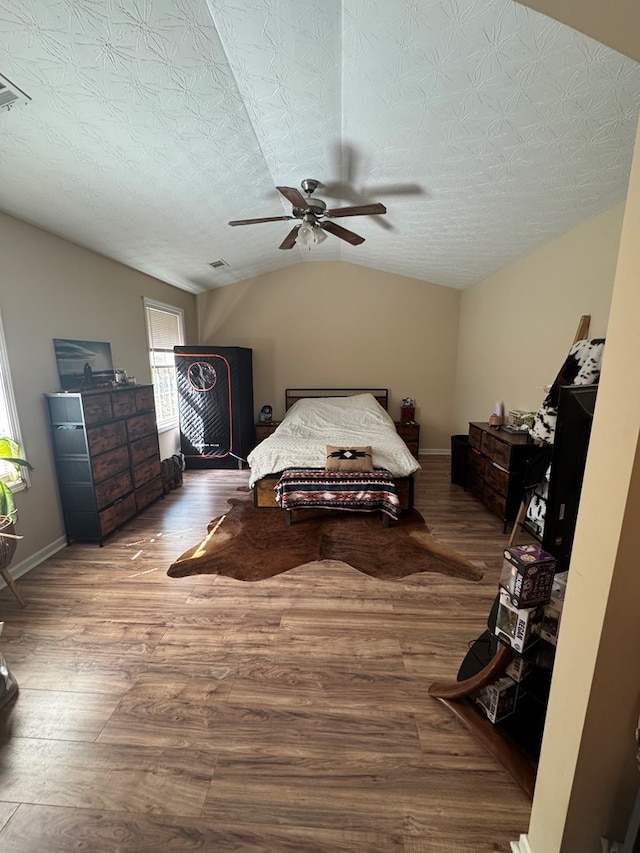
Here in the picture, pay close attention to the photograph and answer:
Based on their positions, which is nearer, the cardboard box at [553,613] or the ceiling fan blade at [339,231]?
the cardboard box at [553,613]

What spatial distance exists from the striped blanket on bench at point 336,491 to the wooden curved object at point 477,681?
5.05ft

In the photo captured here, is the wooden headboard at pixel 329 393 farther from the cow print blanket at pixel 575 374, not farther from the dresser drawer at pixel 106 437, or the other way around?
the cow print blanket at pixel 575 374

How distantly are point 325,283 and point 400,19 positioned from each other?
3.83 meters

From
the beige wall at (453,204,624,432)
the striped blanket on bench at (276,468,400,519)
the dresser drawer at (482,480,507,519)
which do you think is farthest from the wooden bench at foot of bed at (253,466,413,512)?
the beige wall at (453,204,624,432)

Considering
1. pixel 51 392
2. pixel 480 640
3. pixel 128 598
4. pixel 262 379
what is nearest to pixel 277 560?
pixel 128 598

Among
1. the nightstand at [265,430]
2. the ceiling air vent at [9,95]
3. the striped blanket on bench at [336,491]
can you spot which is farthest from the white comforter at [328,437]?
the ceiling air vent at [9,95]

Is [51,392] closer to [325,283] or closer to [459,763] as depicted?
[459,763]

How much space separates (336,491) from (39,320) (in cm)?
267

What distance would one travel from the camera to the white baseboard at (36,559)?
235 centimetres

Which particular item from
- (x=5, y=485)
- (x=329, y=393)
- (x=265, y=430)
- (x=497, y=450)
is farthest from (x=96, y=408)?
(x=497, y=450)

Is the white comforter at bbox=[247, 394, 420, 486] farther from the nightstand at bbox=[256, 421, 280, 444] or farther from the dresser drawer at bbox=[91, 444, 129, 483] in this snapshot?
the dresser drawer at bbox=[91, 444, 129, 483]

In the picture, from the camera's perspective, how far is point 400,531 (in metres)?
2.93

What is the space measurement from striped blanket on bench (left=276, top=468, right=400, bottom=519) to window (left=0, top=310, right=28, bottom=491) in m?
Result: 1.91

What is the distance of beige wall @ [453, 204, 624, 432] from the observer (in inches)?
94.0
